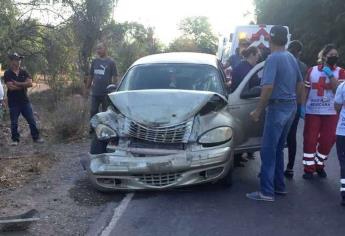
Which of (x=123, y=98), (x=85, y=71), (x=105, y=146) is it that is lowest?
(x=85, y=71)

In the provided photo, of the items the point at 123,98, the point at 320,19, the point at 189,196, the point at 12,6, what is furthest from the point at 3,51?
the point at 320,19

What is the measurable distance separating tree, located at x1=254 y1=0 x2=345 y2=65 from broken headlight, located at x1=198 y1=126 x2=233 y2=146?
19.8 meters

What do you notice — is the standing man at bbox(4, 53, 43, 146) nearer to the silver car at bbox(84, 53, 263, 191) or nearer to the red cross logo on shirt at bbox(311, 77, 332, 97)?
the silver car at bbox(84, 53, 263, 191)

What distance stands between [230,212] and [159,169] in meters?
1.01

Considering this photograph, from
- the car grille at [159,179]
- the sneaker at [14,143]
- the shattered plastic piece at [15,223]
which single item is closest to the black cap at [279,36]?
the car grille at [159,179]

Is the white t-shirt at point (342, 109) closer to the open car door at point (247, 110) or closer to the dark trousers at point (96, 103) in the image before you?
the open car door at point (247, 110)

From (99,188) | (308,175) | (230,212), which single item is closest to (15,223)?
(99,188)

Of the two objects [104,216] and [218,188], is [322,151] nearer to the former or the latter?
[218,188]

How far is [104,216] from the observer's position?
19.7ft

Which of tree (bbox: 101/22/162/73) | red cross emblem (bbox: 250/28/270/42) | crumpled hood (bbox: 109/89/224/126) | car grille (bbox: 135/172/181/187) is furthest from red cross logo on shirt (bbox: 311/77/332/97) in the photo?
tree (bbox: 101/22/162/73)

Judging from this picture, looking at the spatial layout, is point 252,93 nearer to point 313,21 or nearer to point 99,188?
point 99,188

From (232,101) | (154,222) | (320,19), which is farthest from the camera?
(320,19)

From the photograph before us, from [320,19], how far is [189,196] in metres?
22.8

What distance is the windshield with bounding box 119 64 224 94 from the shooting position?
8039 millimetres
